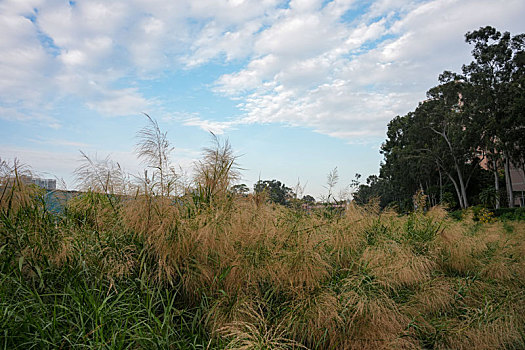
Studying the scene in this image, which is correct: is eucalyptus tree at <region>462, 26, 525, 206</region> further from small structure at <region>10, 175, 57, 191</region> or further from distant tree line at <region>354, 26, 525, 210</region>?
small structure at <region>10, 175, 57, 191</region>

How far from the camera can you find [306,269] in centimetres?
318

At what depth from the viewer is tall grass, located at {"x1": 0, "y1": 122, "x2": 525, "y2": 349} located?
2486 mm

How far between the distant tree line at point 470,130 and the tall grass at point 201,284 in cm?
983

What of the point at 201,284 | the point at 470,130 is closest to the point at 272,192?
the point at 201,284

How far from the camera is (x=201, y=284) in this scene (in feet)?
9.78

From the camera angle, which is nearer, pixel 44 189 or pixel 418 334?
pixel 418 334

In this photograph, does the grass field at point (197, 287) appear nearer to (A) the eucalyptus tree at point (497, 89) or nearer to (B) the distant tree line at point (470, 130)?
(B) the distant tree line at point (470, 130)

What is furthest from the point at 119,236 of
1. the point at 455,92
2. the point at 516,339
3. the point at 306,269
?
the point at 455,92

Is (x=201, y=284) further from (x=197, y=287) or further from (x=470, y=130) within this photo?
(x=470, y=130)

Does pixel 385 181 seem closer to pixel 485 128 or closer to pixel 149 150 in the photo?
pixel 485 128

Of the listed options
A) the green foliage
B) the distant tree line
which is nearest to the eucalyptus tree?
the distant tree line

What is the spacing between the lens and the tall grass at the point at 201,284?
249cm

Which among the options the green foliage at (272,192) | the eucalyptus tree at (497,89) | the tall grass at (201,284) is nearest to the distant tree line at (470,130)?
the eucalyptus tree at (497,89)

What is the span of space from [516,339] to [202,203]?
3067 millimetres
